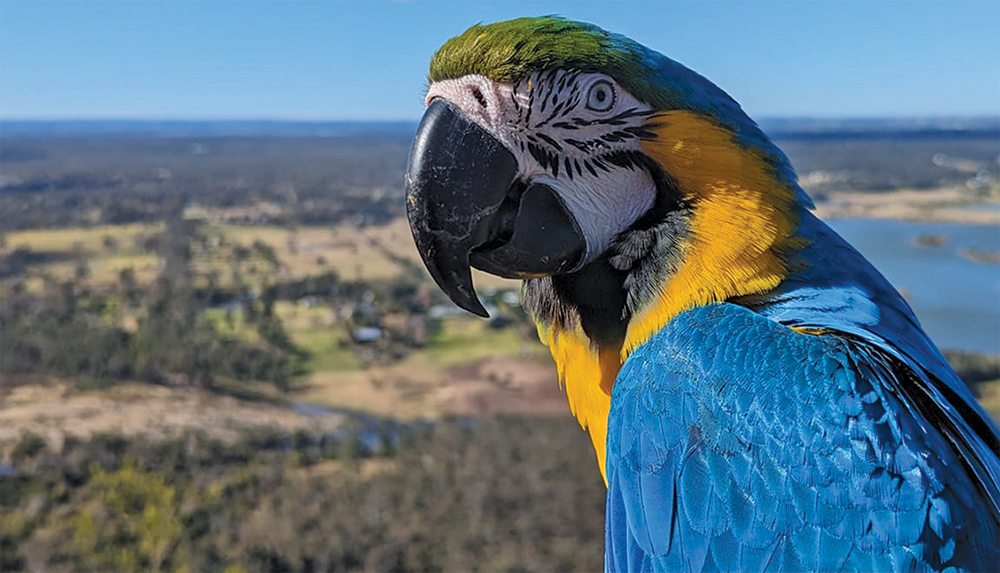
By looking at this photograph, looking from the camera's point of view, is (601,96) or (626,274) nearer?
(601,96)

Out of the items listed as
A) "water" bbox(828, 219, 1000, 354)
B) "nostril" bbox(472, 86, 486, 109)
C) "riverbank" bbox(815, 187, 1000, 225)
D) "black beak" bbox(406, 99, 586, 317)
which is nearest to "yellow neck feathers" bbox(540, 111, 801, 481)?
"black beak" bbox(406, 99, 586, 317)

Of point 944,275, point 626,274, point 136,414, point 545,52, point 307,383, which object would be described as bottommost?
point 307,383

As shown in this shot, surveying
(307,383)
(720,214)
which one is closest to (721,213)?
(720,214)

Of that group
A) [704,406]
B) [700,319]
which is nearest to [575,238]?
[700,319]

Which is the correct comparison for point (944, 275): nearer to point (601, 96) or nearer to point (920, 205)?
point (920, 205)

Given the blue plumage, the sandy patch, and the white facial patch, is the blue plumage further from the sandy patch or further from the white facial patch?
the sandy patch

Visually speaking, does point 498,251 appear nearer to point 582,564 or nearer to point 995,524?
point 995,524
